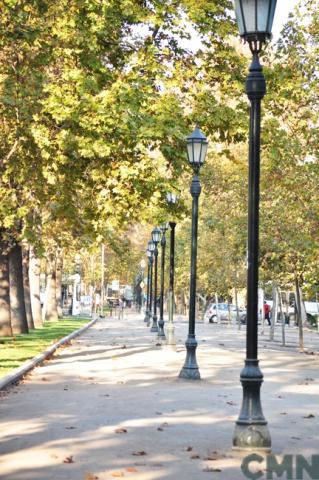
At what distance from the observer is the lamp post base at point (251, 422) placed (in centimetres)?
1020

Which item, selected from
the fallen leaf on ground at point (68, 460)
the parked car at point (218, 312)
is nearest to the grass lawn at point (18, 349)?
the fallen leaf on ground at point (68, 460)

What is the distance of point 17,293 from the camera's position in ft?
123

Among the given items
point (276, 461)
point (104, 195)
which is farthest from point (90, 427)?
point (104, 195)

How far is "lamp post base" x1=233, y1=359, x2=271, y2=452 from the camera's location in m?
10.2

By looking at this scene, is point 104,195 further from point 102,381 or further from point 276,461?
point 276,461

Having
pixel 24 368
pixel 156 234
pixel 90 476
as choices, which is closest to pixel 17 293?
pixel 156 234

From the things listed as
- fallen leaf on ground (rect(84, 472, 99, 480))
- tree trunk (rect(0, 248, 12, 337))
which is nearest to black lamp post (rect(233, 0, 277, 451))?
fallen leaf on ground (rect(84, 472, 99, 480))

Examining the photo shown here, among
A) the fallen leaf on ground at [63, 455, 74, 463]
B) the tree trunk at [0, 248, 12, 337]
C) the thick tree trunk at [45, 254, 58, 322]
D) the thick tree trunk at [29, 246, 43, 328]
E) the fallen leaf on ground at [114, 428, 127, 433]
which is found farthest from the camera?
the thick tree trunk at [45, 254, 58, 322]

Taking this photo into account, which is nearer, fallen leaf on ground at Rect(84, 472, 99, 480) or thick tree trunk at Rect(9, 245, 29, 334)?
fallen leaf on ground at Rect(84, 472, 99, 480)

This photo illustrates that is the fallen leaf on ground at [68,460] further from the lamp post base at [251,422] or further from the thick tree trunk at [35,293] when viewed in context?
the thick tree trunk at [35,293]

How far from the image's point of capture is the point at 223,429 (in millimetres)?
11898

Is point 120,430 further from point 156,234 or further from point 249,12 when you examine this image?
point 156,234

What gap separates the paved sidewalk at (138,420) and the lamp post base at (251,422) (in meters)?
0.18

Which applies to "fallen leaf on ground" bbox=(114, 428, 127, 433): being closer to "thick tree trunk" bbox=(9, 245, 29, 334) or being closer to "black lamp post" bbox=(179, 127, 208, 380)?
"black lamp post" bbox=(179, 127, 208, 380)
